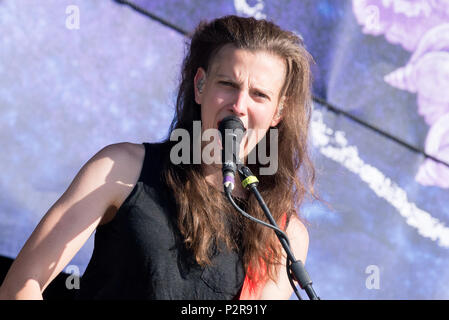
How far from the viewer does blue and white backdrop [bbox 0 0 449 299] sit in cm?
226

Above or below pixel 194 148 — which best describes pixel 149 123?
above

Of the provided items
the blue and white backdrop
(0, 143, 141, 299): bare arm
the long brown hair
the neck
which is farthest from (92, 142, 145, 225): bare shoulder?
the blue and white backdrop

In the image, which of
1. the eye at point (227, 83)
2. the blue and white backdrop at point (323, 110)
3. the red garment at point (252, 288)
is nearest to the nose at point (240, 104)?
the eye at point (227, 83)

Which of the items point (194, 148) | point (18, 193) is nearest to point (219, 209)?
point (194, 148)

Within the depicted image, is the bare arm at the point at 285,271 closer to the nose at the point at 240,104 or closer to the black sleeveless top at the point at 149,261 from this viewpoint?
the black sleeveless top at the point at 149,261

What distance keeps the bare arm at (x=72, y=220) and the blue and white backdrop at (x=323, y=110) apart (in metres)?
0.53

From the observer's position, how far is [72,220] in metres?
1.68

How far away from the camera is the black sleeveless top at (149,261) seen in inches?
69.7

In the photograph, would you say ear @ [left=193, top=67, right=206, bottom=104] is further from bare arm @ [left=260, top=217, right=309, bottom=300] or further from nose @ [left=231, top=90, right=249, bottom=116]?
bare arm @ [left=260, top=217, right=309, bottom=300]

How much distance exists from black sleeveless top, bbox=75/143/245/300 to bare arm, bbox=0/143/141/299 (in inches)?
2.2

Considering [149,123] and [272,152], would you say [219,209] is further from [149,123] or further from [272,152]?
[149,123]

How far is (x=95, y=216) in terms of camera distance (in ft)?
5.70
